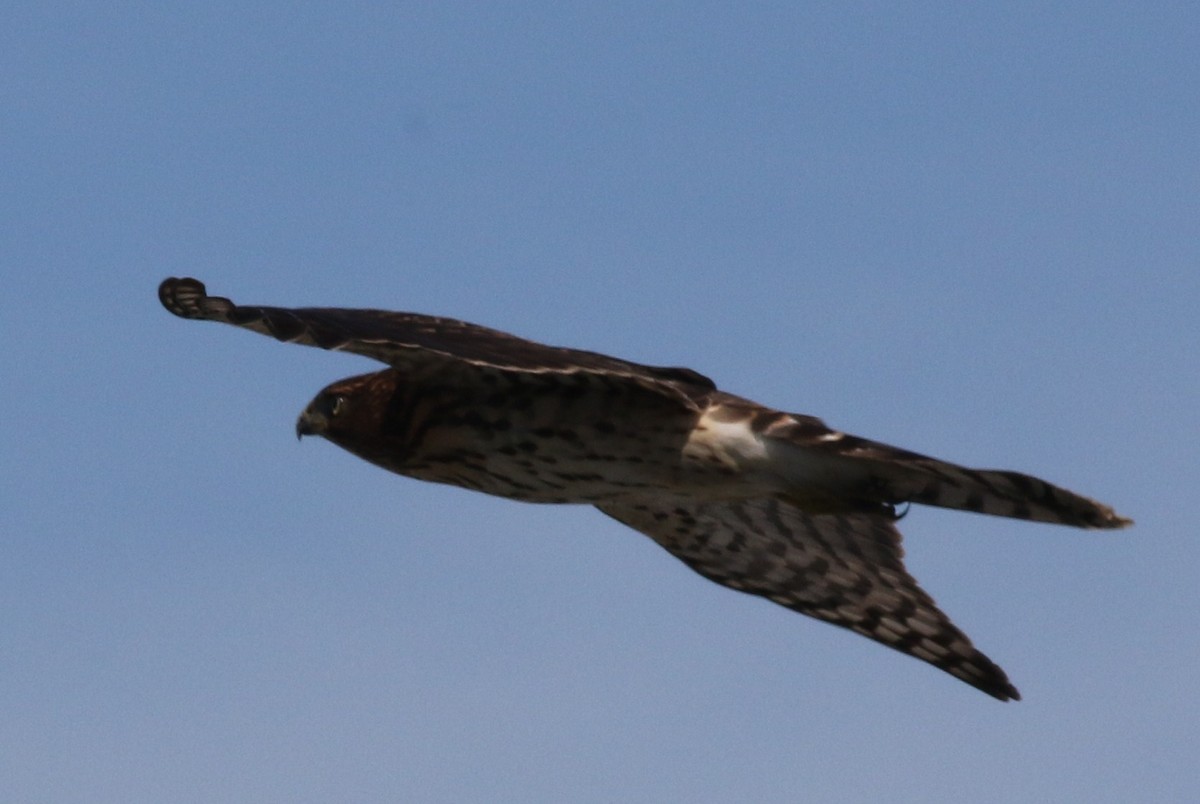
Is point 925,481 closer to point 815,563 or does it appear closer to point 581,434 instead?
point 581,434

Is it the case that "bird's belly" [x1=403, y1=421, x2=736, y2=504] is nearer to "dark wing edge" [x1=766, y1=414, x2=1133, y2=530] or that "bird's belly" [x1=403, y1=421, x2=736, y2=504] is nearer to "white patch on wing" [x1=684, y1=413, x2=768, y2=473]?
"white patch on wing" [x1=684, y1=413, x2=768, y2=473]

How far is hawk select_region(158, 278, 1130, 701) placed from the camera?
9680 mm

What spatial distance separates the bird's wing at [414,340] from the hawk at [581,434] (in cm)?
1

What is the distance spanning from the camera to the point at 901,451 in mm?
10141

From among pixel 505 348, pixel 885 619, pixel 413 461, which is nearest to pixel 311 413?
pixel 413 461

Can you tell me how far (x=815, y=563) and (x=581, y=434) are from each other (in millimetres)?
2465

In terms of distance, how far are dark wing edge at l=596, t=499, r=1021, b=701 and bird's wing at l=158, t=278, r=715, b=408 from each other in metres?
1.68

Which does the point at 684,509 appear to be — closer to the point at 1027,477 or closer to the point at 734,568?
the point at 734,568

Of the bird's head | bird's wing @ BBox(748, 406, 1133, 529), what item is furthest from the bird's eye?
bird's wing @ BBox(748, 406, 1133, 529)

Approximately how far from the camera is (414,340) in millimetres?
9852

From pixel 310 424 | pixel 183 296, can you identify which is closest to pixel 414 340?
pixel 183 296

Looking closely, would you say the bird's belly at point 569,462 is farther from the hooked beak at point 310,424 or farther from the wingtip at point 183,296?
the wingtip at point 183,296

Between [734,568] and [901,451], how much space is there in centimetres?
264

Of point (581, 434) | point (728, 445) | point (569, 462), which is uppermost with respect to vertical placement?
point (728, 445)
